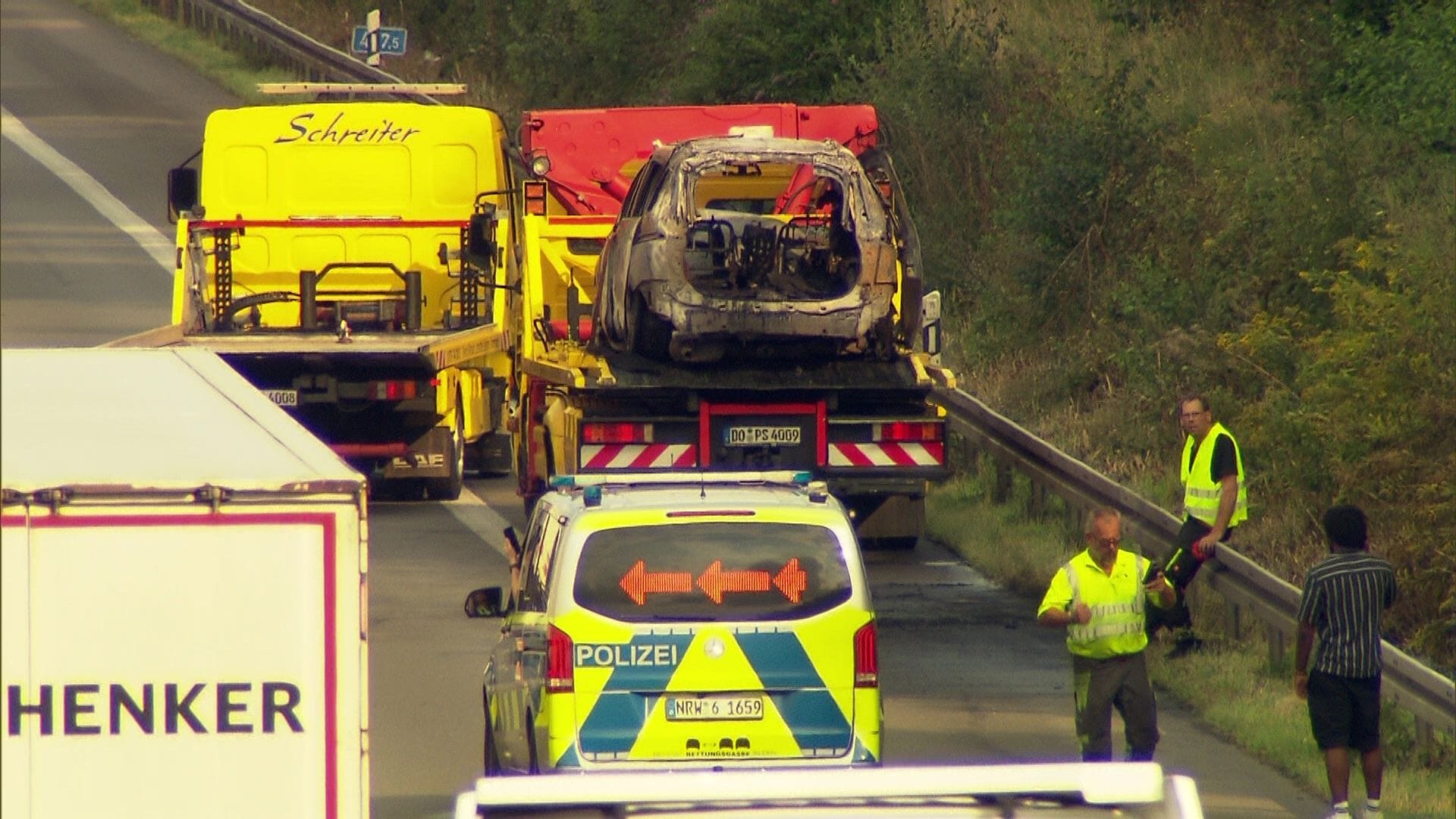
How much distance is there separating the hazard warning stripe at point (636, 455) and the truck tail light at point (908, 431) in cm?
133

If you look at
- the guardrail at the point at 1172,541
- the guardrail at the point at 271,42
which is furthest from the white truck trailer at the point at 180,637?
the guardrail at the point at 271,42

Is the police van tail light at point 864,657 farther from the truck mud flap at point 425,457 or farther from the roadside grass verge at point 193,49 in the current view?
the roadside grass verge at point 193,49

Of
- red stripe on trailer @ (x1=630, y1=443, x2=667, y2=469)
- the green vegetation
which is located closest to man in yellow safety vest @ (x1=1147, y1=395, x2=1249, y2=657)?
the green vegetation

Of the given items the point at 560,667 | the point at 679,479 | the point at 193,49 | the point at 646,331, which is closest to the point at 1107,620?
the point at 679,479

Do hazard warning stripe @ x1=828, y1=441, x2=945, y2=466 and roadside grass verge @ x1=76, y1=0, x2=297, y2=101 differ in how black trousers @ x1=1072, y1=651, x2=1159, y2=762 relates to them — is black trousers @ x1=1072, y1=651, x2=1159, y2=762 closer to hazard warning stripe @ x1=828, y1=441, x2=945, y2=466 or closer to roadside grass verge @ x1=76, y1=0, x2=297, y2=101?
hazard warning stripe @ x1=828, y1=441, x2=945, y2=466

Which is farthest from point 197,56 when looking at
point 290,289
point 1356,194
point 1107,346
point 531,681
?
point 531,681

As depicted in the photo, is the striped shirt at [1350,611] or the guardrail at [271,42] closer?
the striped shirt at [1350,611]

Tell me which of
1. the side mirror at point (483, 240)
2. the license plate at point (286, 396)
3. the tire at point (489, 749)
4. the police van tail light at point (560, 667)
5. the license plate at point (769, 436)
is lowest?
the tire at point (489, 749)

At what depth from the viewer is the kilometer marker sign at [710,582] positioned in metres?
9.41

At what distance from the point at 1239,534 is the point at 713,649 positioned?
296 inches

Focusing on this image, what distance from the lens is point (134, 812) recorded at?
6.55 m

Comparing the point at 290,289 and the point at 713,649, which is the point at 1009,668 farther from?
the point at 290,289

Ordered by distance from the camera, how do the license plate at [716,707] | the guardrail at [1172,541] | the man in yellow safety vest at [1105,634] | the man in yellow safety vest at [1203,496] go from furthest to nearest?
the man in yellow safety vest at [1203,496] → the guardrail at [1172,541] → the man in yellow safety vest at [1105,634] → the license plate at [716,707]

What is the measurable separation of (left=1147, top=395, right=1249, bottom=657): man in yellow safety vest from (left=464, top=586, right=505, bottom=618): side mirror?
450cm
